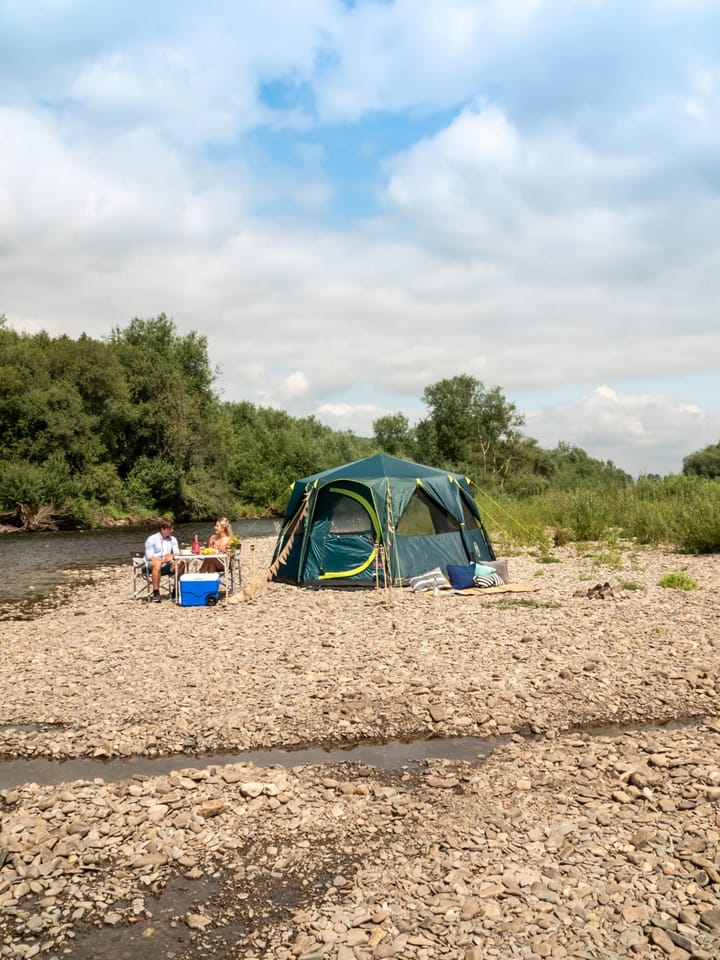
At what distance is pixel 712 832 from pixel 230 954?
3.50 meters

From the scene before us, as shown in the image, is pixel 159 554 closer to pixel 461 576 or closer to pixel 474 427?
pixel 461 576

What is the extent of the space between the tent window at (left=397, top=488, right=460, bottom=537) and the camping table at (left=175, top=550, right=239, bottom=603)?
3622 millimetres

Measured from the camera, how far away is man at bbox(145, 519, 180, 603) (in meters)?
15.6

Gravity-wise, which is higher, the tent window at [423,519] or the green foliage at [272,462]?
the green foliage at [272,462]

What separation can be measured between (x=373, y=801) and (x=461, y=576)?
952 centimetres

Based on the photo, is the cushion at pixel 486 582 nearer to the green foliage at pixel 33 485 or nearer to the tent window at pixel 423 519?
the tent window at pixel 423 519

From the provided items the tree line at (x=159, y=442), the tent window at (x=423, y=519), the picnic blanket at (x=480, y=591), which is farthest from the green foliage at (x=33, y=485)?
the picnic blanket at (x=480, y=591)

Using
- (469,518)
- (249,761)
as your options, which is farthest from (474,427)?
(249,761)

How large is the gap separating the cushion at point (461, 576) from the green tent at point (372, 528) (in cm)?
78

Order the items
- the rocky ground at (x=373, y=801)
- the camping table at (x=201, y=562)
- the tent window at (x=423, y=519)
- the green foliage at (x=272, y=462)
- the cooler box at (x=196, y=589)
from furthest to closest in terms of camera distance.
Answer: the green foliage at (x=272, y=462), the tent window at (x=423, y=519), the camping table at (x=201, y=562), the cooler box at (x=196, y=589), the rocky ground at (x=373, y=801)

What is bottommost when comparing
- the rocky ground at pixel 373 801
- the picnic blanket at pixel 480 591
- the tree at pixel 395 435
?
the rocky ground at pixel 373 801

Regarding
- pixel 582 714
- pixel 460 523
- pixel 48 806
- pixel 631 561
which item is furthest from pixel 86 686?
pixel 631 561

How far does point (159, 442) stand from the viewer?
54.3 metres

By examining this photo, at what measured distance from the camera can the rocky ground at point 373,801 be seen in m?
4.71
